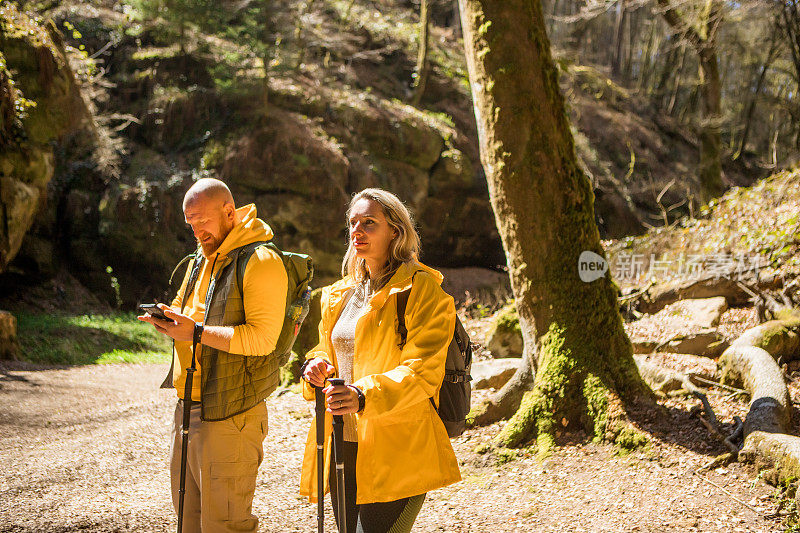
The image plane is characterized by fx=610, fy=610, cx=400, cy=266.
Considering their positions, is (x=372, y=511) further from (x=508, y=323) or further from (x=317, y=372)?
(x=508, y=323)

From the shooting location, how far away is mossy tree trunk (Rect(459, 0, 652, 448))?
514cm

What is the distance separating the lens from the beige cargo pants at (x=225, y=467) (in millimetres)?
2793

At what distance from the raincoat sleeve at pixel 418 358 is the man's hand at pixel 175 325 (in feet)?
3.01

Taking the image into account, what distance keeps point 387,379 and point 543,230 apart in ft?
11.3

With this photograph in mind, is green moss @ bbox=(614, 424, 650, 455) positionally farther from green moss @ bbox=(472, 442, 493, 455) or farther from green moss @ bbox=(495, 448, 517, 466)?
green moss @ bbox=(472, 442, 493, 455)

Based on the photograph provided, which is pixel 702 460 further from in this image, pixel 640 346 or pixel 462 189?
pixel 462 189

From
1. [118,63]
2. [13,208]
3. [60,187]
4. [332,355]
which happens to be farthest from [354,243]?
[118,63]

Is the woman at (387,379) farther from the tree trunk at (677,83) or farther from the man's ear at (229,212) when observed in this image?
the tree trunk at (677,83)

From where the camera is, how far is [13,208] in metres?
10.9

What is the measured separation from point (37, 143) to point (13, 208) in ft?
4.56

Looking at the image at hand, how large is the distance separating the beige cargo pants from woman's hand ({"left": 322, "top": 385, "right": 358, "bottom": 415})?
0.89 metres

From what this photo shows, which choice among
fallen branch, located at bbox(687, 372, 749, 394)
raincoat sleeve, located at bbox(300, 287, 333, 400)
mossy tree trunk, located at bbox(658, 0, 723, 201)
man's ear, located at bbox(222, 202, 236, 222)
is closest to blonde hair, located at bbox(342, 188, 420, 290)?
raincoat sleeve, located at bbox(300, 287, 333, 400)

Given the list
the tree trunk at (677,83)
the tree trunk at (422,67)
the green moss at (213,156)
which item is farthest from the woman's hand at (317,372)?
the tree trunk at (677,83)

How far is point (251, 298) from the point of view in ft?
9.32
